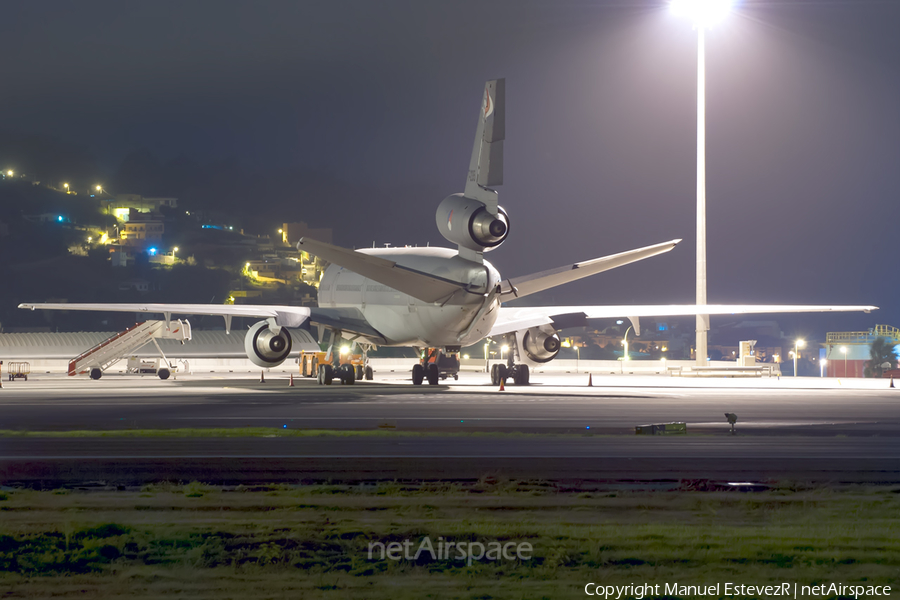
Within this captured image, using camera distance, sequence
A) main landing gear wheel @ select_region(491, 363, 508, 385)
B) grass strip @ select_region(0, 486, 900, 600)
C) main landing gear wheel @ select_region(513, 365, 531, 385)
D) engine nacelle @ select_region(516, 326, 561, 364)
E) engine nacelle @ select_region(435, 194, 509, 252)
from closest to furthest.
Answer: grass strip @ select_region(0, 486, 900, 600) < engine nacelle @ select_region(435, 194, 509, 252) < engine nacelle @ select_region(516, 326, 561, 364) < main landing gear wheel @ select_region(491, 363, 508, 385) < main landing gear wheel @ select_region(513, 365, 531, 385)

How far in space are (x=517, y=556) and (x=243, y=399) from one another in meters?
27.1

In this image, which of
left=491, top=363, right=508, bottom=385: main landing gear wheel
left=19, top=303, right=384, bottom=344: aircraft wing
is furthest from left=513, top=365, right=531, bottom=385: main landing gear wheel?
left=19, top=303, right=384, bottom=344: aircraft wing

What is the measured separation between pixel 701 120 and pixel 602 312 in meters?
20.9

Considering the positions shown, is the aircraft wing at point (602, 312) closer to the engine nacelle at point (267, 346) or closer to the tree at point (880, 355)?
the engine nacelle at point (267, 346)

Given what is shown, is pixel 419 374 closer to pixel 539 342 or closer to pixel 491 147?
pixel 539 342

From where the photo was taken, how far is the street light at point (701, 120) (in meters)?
58.4

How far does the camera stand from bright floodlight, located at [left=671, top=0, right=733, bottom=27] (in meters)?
60.7

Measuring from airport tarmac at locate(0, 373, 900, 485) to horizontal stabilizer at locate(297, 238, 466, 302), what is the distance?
412cm

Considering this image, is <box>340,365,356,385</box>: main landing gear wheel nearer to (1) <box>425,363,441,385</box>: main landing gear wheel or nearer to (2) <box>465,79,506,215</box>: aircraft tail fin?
(1) <box>425,363,441,385</box>: main landing gear wheel

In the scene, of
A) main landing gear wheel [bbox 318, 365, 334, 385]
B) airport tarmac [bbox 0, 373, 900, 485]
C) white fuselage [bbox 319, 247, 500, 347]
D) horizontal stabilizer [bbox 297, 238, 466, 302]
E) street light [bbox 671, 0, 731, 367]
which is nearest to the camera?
airport tarmac [bbox 0, 373, 900, 485]

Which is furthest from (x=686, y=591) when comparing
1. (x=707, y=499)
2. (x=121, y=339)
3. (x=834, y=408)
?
(x=121, y=339)

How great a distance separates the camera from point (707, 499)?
1090cm

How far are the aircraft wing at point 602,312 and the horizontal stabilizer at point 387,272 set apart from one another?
5.57 meters

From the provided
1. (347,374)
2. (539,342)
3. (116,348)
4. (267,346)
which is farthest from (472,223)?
(116,348)
